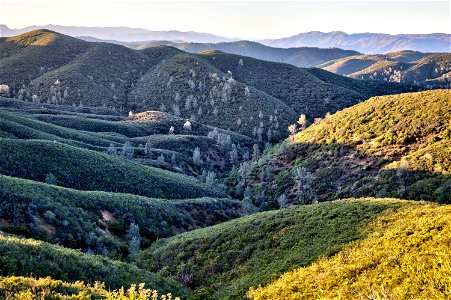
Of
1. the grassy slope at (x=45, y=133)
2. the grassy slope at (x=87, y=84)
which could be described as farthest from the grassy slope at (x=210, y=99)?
the grassy slope at (x=45, y=133)

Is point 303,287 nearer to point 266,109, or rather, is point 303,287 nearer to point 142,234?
point 142,234

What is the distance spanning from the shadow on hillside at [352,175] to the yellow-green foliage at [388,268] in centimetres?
2832

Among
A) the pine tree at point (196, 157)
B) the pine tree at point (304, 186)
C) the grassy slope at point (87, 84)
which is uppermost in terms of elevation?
the grassy slope at point (87, 84)

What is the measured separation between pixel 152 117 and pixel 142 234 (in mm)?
100397

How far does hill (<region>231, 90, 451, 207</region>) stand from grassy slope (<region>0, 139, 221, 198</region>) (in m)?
19.1

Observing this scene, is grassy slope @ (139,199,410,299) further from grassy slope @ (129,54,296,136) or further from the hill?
grassy slope @ (129,54,296,136)

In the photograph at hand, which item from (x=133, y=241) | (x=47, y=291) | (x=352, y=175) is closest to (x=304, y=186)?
(x=352, y=175)

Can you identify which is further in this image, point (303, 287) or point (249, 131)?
point (249, 131)

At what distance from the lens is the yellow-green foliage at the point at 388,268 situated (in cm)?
1444

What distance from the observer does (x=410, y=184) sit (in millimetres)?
50312

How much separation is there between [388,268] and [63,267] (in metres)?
16.7

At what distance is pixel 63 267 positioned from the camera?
1919 centimetres

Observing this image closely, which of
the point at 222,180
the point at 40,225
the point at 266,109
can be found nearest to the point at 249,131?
the point at 266,109

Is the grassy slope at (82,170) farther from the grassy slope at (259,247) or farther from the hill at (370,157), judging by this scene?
the grassy slope at (259,247)
